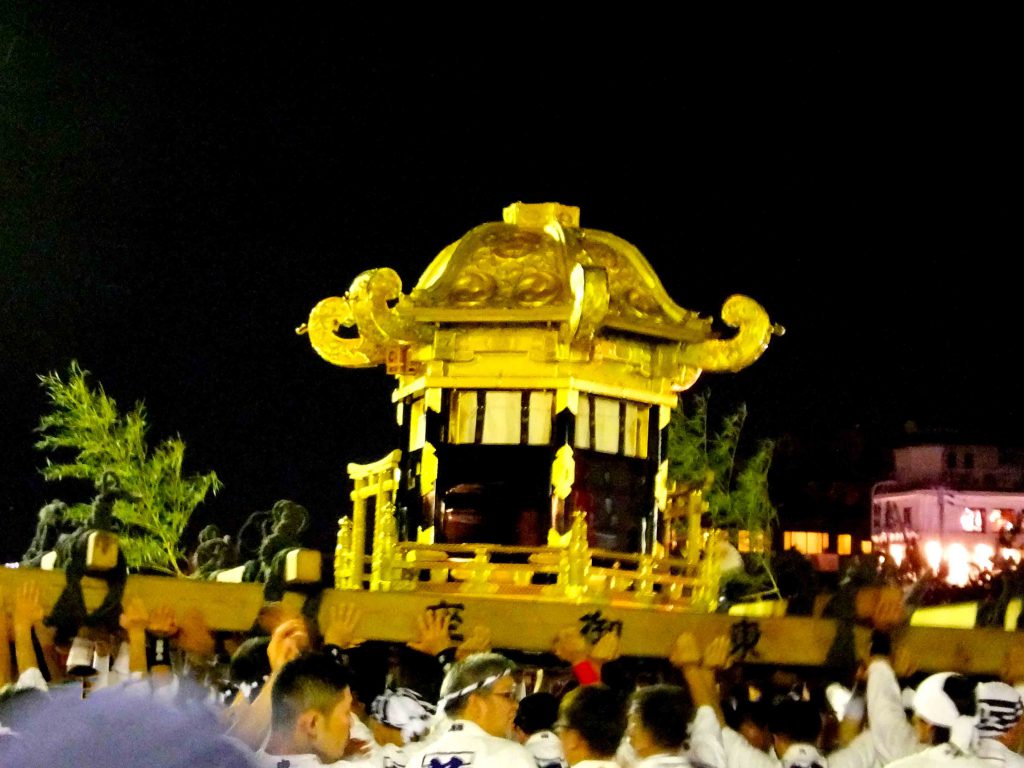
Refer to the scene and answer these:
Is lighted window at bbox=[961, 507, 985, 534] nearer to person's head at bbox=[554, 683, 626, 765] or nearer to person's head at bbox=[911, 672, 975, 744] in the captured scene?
person's head at bbox=[911, 672, 975, 744]

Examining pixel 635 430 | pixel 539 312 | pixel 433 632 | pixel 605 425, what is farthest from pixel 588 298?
pixel 433 632

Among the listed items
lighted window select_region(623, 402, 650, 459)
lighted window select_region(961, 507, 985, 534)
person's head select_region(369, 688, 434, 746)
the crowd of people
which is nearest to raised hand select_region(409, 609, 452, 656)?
the crowd of people

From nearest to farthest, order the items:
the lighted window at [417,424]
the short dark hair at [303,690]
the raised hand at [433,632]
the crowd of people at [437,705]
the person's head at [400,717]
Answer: the crowd of people at [437,705] < the short dark hair at [303,690] < the person's head at [400,717] < the raised hand at [433,632] < the lighted window at [417,424]

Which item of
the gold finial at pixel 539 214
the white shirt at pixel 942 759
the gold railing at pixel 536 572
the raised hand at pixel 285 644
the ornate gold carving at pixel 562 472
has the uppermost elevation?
the gold finial at pixel 539 214

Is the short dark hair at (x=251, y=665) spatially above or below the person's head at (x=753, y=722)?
above

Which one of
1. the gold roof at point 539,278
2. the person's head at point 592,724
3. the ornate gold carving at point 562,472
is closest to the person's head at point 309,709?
the person's head at point 592,724

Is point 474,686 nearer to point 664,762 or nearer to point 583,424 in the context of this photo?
point 664,762

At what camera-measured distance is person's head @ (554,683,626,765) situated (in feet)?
21.5

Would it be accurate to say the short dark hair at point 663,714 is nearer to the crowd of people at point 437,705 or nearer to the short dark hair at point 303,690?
the crowd of people at point 437,705

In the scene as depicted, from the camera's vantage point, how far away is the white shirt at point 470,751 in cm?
634

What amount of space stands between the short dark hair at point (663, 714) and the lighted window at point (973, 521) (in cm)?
6701

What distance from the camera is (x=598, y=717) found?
6.56 m

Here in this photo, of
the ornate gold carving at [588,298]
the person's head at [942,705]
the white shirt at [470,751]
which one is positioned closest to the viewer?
the white shirt at [470,751]

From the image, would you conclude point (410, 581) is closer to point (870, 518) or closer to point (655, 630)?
point (655, 630)
